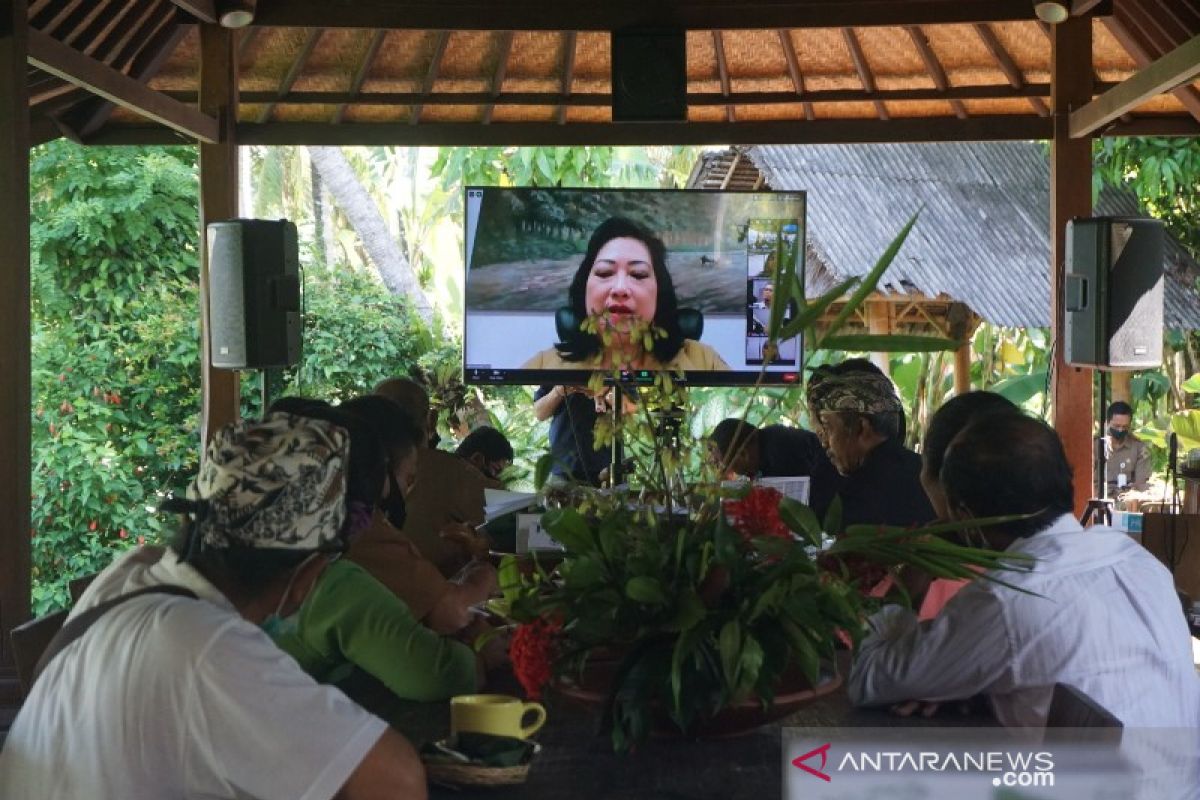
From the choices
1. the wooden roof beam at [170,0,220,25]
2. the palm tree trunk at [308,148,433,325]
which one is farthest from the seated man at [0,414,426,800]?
the palm tree trunk at [308,148,433,325]

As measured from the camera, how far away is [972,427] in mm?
2664

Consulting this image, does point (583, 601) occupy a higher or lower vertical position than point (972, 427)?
lower

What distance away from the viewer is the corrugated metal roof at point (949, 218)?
1288 centimetres

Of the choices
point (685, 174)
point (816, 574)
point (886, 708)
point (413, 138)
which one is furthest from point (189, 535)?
point (685, 174)

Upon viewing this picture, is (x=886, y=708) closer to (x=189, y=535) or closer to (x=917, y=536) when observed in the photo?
(x=917, y=536)

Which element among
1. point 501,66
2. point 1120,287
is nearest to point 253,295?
point 501,66

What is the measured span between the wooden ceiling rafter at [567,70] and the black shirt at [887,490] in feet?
14.7

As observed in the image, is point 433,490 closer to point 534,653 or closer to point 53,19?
point 534,653

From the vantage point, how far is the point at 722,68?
8844mm

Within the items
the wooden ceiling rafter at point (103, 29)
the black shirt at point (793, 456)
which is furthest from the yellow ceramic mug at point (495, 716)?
the wooden ceiling rafter at point (103, 29)

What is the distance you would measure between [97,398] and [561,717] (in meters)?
9.84

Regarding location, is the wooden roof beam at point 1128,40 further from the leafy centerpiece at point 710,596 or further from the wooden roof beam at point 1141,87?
the leafy centerpiece at point 710,596

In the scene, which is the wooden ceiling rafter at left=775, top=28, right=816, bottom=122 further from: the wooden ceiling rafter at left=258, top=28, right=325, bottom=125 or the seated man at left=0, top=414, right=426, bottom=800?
the seated man at left=0, top=414, right=426, bottom=800

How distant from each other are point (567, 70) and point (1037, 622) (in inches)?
266
